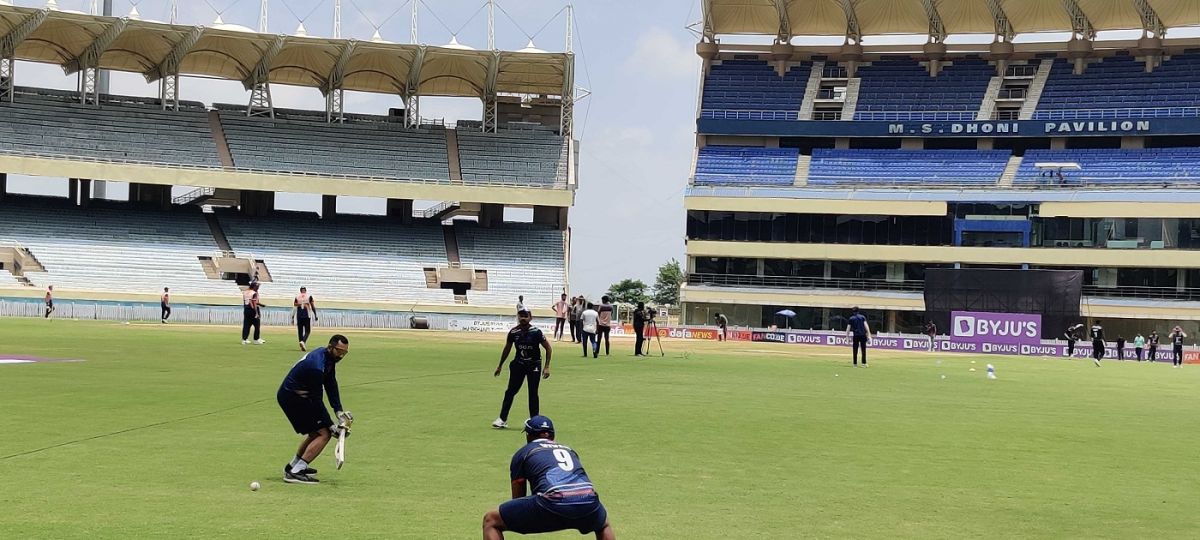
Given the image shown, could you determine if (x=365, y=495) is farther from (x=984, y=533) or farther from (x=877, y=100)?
(x=877, y=100)

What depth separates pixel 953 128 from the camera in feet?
268

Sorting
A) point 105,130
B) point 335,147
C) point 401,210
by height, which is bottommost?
point 401,210

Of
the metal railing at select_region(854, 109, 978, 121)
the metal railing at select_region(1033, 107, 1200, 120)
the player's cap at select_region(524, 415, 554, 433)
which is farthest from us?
the metal railing at select_region(854, 109, 978, 121)

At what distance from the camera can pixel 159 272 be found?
66125 millimetres

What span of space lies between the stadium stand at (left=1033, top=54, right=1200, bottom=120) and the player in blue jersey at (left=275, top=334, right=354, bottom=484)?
249ft

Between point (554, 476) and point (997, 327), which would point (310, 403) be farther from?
point (997, 327)

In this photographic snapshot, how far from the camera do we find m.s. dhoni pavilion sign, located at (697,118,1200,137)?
257 ft

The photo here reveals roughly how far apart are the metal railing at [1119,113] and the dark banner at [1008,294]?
2427 cm

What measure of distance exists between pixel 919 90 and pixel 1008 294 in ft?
95.4

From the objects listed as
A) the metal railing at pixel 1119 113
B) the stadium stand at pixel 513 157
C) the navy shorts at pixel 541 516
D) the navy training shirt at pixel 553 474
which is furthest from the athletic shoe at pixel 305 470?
the metal railing at pixel 1119 113

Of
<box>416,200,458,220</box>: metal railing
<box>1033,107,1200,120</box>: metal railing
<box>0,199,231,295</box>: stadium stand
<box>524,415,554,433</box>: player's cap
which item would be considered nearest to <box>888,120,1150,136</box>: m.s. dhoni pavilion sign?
<box>1033,107,1200,120</box>: metal railing

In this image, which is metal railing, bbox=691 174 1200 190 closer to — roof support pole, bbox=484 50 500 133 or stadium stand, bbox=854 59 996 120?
stadium stand, bbox=854 59 996 120

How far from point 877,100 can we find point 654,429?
7041cm

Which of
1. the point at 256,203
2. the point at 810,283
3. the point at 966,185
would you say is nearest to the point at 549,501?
the point at 256,203
